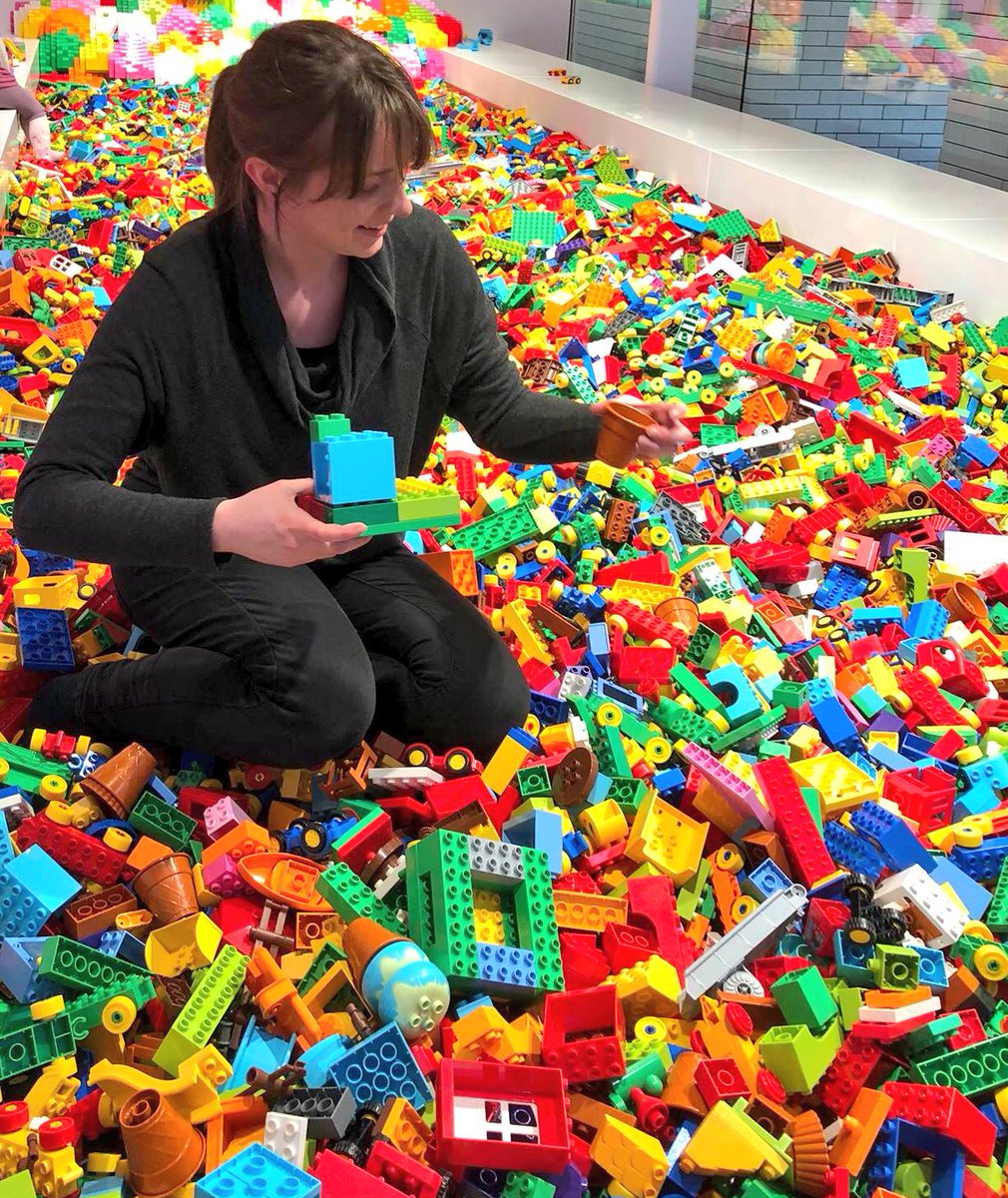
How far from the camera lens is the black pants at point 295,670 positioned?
133 cm

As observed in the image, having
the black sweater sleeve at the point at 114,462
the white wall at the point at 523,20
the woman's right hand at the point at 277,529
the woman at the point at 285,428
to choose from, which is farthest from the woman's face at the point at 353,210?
the white wall at the point at 523,20

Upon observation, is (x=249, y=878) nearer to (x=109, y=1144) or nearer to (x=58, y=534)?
(x=109, y=1144)

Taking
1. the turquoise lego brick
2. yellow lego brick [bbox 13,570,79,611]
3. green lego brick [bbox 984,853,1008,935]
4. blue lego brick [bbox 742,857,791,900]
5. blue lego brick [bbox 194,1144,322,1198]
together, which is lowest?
green lego brick [bbox 984,853,1008,935]

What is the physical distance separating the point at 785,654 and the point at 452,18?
6.37 meters

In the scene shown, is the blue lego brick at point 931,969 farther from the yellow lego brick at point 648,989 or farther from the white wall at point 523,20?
the white wall at point 523,20

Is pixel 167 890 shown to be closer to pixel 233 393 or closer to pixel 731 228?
pixel 233 393

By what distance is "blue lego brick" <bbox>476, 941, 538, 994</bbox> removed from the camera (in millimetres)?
1104

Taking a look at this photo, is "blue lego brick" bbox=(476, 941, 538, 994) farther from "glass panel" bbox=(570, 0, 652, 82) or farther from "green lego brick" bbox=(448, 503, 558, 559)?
"glass panel" bbox=(570, 0, 652, 82)

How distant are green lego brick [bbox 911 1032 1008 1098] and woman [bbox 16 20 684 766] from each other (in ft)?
2.07

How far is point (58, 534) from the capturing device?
1166 mm

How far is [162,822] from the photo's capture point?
1.31 meters

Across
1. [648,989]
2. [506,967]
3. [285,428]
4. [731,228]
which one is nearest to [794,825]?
[648,989]

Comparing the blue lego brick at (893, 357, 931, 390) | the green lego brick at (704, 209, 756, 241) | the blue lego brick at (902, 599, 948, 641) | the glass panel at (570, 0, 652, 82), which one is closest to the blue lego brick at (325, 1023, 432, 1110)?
the blue lego brick at (902, 599, 948, 641)

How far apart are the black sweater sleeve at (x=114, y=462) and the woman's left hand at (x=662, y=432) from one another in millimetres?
530
